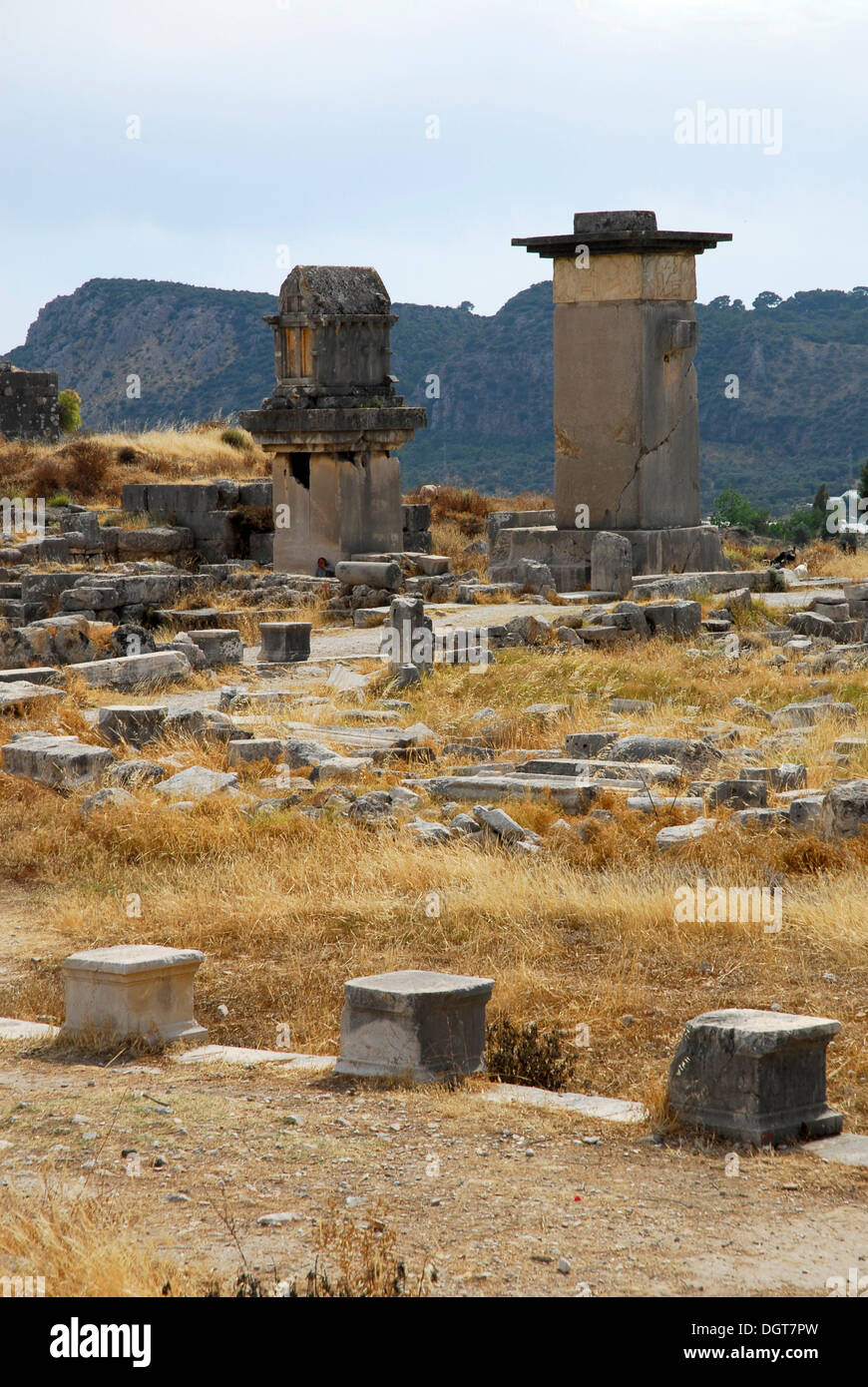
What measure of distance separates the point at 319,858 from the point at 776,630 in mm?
8562

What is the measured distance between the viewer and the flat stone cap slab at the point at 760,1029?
15.6ft

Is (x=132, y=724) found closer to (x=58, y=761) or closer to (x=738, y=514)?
(x=58, y=761)

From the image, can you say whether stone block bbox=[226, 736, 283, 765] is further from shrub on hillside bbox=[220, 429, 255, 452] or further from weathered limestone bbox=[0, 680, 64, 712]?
shrub on hillside bbox=[220, 429, 255, 452]

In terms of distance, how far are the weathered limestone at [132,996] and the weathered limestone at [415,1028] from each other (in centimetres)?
77

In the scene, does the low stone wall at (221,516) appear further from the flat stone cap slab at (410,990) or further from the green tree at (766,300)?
the green tree at (766,300)

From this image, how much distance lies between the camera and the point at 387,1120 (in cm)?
495

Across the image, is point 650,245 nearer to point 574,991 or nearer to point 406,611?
point 406,611

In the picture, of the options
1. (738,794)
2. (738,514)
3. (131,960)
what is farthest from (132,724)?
(738,514)

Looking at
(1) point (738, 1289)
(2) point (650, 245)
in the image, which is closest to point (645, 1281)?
(1) point (738, 1289)

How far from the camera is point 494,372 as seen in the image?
7731cm

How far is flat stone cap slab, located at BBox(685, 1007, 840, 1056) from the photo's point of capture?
15.6 ft

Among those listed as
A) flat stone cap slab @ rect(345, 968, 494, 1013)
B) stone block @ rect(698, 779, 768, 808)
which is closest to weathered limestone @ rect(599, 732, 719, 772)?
stone block @ rect(698, 779, 768, 808)

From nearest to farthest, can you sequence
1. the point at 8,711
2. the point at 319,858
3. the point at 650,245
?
the point at 319,858
the point at 8,711
the point at 650,245

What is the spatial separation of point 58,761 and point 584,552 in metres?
8.95
